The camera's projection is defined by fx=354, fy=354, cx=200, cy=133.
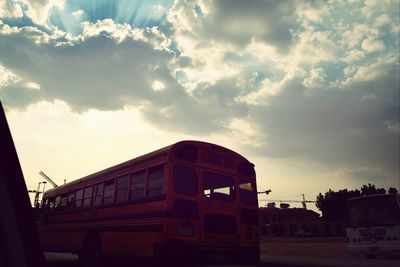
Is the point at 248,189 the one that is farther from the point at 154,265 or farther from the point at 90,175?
the point at 90,175

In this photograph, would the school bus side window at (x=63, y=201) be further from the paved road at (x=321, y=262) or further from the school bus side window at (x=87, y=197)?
the paved road at (x=321, y=262)

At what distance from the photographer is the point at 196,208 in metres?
7.51

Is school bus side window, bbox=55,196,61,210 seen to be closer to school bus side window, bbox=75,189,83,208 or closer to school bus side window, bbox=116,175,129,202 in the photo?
school bus side window, bbox=75,189,83,208

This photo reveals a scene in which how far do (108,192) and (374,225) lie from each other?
10.5m

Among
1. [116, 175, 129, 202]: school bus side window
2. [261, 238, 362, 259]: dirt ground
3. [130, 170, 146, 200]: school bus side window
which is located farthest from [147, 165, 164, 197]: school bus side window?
[261, 238, 362, 259]: dirt ground

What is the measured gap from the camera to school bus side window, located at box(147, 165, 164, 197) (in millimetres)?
7453

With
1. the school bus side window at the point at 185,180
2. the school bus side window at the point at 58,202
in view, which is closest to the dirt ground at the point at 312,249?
the school bus side window at the point at 185,180

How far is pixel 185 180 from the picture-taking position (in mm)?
Result: 7602

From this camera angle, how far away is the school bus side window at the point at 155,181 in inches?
293

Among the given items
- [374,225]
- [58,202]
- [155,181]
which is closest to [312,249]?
[374,225]

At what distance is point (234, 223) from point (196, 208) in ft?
4.11

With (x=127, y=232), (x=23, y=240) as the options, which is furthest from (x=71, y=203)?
(x=23, y=240)

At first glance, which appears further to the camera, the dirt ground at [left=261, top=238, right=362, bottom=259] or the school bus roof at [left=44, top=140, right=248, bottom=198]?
the dirt ground at [left=261, top=238, right=362, bottom=259]

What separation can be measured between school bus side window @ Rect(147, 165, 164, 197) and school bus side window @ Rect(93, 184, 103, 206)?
2.61 meters
